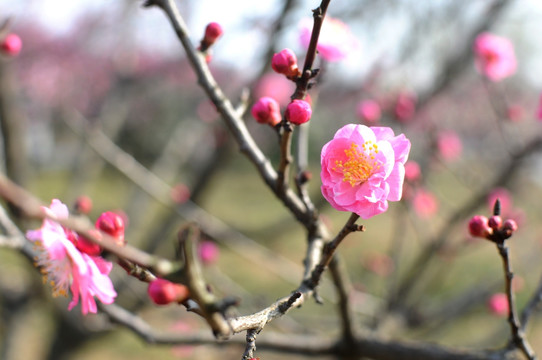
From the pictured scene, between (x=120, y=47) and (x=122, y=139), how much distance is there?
8811 mm

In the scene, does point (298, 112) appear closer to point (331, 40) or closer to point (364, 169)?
point (364, 169)

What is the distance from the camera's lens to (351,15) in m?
3.74

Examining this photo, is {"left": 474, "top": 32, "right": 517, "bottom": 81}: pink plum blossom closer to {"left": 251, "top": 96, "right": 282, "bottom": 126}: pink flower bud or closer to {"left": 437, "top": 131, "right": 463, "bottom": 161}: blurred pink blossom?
{"left": 437, "top": 131, "right": 463, "bottom": 161}: blurred pink blossom

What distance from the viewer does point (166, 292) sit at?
0.62 metres

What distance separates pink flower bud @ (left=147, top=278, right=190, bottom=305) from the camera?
62 cm

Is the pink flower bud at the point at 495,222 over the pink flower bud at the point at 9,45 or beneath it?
beneath

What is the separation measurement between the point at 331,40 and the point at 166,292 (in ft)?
3.81

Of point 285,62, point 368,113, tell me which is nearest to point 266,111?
point 285,62

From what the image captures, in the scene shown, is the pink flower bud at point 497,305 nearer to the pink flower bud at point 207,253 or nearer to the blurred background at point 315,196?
the blurred background at point 315,196

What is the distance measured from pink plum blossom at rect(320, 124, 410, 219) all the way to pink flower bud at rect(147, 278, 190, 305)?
357 mm

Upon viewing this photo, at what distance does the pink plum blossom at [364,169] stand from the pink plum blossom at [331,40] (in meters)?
0.49

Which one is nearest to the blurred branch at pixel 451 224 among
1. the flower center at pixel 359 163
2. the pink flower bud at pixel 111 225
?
the flower center at pixel 359 163

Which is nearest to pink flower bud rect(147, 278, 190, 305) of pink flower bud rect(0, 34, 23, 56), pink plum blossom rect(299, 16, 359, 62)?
pink plum blossom rect(299, 16, 359, 62)

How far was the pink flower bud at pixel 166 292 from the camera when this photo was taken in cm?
62
